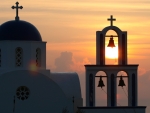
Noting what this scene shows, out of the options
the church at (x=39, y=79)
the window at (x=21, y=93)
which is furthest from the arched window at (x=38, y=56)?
the window at (x=21, y=93)

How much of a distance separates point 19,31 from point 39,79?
111 inches

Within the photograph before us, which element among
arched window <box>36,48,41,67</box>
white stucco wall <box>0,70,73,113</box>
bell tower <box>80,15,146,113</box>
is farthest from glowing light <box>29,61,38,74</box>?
bell tower <box>80,15,146,113</box>

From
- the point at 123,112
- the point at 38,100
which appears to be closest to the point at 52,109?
the point at 38,100

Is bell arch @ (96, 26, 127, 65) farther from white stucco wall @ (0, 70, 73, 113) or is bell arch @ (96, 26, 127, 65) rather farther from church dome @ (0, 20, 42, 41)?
church dome @ (0, 20, 42, 41)

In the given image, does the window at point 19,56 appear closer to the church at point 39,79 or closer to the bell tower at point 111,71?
the church at point 39,79

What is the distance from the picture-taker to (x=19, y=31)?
46375 millimetres

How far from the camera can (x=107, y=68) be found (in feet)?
150

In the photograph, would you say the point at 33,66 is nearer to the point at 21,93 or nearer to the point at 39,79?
the point at 39,79

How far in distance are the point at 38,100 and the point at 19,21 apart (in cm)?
450

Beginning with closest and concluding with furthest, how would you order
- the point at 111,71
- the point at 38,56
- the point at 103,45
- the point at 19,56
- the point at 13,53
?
the point at 103,45 → the point at 111,71 → the point at 13,53 → the point at 19,56 → the point at 38,56

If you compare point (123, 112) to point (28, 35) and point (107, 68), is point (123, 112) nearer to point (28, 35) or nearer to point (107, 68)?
point (107, 68)

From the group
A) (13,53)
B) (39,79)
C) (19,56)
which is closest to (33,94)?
(39,79)

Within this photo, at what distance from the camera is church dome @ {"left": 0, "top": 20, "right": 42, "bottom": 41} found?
4638 cm

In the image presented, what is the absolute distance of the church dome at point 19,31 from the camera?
152 feet
